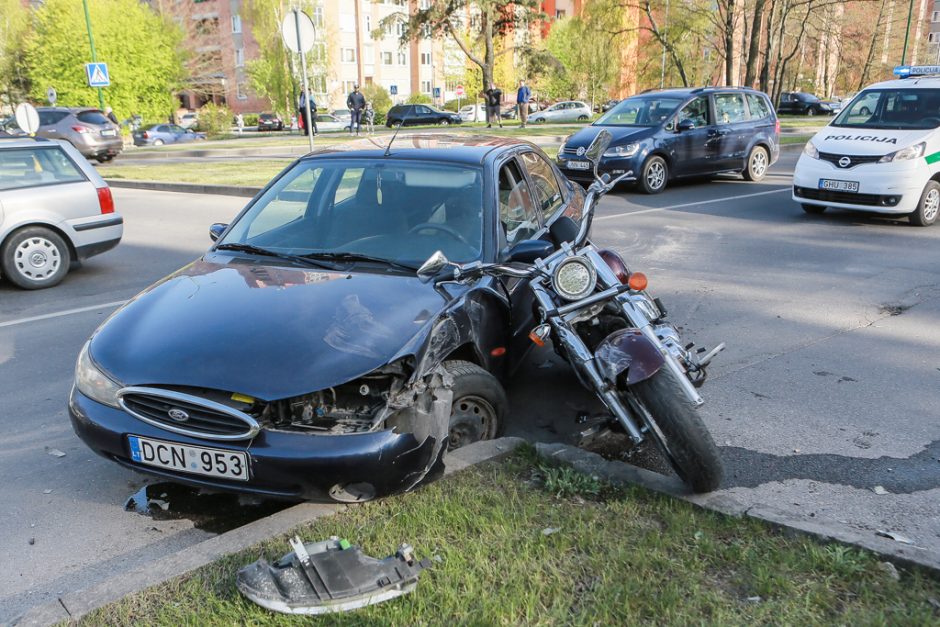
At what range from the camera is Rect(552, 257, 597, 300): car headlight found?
3.63 metres

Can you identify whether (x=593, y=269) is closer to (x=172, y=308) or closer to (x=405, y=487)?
(x=405, y=487)

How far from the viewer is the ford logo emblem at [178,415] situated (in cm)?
327

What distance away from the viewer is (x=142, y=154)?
27.4 meters

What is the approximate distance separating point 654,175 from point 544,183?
898 centimetres

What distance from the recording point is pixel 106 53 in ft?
134

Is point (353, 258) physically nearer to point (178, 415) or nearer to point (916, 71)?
point (178, 415)

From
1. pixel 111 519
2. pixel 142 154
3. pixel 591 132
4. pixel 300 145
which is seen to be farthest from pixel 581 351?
pixel 142 154

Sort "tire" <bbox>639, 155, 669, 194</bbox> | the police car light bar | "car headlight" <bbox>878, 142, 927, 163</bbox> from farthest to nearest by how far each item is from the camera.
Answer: "tire" <bbox>639, 155, 669, 194</bbox>, the police car light bar, "car headlight" <bbox>878, 142, 927, 163</bbox>

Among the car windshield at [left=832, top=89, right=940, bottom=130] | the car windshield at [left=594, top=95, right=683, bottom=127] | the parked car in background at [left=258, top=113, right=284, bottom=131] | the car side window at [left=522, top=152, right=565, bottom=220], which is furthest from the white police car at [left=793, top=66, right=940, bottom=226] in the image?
the parked car in background at [left=258, top=113, right=284, bottom=131]

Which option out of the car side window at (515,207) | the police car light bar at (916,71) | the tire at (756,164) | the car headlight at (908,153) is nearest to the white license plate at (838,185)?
the car headlight at (908,153)

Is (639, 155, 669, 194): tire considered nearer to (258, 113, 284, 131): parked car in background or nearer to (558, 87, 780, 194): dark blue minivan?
(558, 87, 780, 194): dark blue minivan

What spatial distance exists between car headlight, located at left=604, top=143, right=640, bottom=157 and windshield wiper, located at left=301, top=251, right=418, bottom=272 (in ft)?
32.9

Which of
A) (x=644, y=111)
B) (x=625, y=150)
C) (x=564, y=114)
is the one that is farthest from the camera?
(x=564, y=114)

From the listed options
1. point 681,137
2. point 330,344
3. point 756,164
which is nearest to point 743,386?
point 330,344
